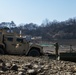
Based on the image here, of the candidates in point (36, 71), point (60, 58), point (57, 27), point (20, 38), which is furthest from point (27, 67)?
point (57, 27)

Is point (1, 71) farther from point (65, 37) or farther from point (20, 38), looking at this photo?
point (65, 37)

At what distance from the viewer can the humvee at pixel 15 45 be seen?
30938 millimetres

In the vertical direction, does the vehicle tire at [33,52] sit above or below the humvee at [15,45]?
below

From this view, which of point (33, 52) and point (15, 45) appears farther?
point (33, 52)

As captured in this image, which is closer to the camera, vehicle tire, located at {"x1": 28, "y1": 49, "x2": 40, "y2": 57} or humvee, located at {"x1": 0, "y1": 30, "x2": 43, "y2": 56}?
humvee, located at {"x1": 0, "y1": 30, "x2": 43, "y2": 56}

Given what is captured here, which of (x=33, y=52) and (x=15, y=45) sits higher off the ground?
(x=15, y=45)

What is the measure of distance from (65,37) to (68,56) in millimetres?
95998

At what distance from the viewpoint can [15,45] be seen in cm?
3097

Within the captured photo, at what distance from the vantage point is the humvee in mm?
30938

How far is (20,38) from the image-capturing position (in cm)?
3094

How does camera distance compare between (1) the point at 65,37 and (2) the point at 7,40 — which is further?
(1) the point at 65,37

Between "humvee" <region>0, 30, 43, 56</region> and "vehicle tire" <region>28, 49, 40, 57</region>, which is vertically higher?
"humvee" <region>0, 30, 43, 56</region>

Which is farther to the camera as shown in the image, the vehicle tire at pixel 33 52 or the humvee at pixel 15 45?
the vehicle tire at pixel 33 52

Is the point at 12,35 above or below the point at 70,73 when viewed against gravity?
above
